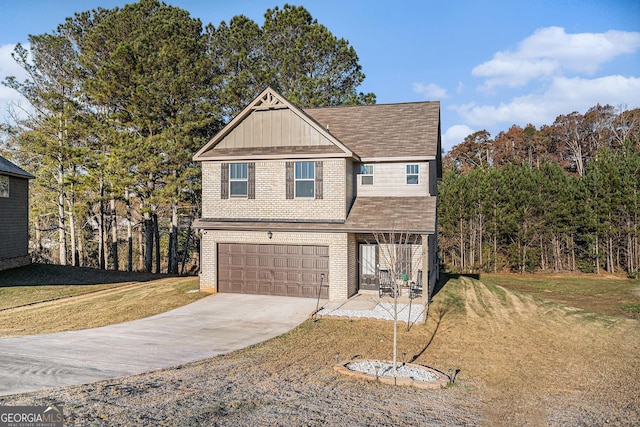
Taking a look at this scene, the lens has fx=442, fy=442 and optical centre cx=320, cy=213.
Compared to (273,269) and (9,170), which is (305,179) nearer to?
(273,269)

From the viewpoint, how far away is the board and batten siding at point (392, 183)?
17938 mm

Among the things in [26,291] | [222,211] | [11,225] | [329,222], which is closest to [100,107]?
[11,225]

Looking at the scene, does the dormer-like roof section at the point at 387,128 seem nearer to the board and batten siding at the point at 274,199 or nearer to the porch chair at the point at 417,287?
the board and batten siding at the point at 274,199

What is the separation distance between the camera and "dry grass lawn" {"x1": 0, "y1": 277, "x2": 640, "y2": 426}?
6.50m

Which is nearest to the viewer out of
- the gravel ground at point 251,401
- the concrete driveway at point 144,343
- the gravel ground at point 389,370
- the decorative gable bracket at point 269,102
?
the gravel ground at point 251,401

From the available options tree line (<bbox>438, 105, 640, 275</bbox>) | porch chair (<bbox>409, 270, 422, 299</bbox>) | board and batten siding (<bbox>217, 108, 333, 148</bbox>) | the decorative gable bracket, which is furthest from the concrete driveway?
tree line (<bbox>438, 105, 640, 275</bbox>)

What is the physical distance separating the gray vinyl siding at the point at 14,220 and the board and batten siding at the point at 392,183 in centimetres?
1842

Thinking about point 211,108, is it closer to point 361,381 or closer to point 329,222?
point 329,222

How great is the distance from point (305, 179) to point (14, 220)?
17187mm

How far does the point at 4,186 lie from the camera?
23156mm

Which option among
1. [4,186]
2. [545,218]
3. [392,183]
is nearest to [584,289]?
[545,218]

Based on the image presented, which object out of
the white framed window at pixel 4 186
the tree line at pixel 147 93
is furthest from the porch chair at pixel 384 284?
the white framed window at pixel 4 186

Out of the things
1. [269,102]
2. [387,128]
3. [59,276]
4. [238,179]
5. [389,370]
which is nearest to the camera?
[389,370]

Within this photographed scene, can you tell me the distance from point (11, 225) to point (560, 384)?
25.8m
